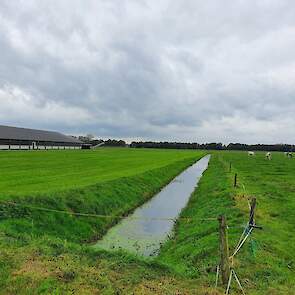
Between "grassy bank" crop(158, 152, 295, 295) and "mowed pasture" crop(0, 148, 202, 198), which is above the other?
"mowed pasture" crop(0, 148, 202, 198)

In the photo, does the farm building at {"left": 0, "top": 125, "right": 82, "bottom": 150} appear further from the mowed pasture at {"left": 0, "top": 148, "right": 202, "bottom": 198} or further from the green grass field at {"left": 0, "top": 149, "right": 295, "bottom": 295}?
the green grass field at {"left": 0, "top": 149, "right": 295, "bottom": 295}

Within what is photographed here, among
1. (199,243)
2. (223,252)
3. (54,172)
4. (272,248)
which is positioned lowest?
(199,243)

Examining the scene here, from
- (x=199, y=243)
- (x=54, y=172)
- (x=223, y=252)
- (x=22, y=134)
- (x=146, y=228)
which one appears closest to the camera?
(x=223, y=252)

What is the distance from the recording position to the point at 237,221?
1759 cm

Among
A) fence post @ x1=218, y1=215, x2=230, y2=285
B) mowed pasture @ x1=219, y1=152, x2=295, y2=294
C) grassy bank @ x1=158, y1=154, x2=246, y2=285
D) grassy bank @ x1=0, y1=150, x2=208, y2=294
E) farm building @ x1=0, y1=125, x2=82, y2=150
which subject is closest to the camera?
grassy bank @ x1=0, y1=150, x2=208, y2=294

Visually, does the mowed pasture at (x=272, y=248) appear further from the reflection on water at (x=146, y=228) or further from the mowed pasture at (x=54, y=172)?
the mowed pasture at (x=54, y=172)

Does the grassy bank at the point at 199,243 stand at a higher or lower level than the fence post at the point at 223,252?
lower

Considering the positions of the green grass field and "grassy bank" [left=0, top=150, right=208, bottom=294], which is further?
the green grass field

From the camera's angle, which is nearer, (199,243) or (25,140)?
(199,243)

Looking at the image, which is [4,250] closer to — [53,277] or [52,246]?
[52,246]

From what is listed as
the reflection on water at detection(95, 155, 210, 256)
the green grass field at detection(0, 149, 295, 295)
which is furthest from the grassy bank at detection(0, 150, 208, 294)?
the reflection on water at detection(95, 155, 210, 256)

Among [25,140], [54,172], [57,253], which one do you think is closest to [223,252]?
[57,253]

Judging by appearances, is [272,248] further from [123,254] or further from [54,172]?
[54,172]

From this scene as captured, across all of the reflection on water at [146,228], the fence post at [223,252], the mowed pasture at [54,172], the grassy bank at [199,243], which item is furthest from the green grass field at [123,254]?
the mowed pasture at [54,172]
